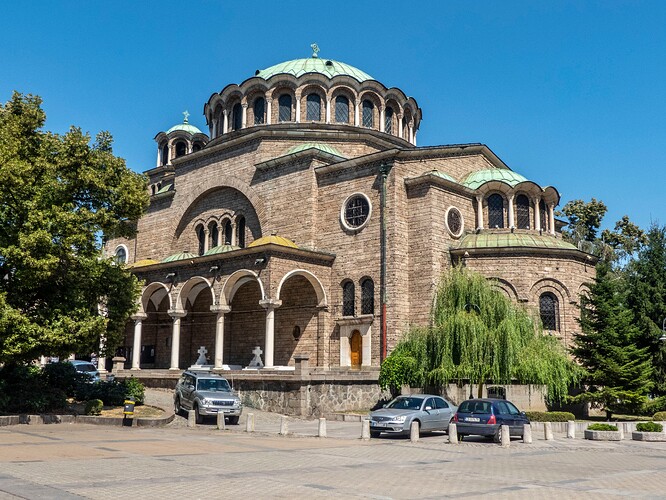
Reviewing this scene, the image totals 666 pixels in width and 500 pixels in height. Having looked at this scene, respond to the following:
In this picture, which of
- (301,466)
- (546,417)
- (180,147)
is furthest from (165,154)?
(301,466)

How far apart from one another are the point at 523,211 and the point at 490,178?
7.39 ft

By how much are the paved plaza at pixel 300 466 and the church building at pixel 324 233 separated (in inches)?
372

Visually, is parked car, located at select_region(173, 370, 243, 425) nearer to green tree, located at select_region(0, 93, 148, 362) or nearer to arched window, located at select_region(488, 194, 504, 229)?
green tree, located at select_region(0, 93, 148, 362)

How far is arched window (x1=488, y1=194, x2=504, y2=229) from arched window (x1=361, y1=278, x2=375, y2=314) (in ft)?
22.0

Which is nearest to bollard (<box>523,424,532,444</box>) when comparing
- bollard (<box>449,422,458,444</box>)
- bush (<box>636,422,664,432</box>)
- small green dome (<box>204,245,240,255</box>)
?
bollard (<box>449,422,458,444</box>)

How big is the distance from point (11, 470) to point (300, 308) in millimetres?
21523

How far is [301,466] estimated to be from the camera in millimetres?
12273

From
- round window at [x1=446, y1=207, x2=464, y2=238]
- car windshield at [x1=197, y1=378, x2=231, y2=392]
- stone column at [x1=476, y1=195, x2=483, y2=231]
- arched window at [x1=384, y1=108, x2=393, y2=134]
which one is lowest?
car windshield at [x1=197, y1=378, x2=231, y2=392]

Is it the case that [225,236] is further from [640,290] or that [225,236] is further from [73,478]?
[73,478]

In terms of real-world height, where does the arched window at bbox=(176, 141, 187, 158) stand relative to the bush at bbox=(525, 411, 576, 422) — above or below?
above

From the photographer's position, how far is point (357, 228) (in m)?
30.6

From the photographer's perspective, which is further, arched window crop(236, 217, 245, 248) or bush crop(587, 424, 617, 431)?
arched window crop(236, 217, 245, 248)

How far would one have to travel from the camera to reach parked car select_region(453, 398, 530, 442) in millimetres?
17906

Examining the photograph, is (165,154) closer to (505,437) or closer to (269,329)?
(269,329)
